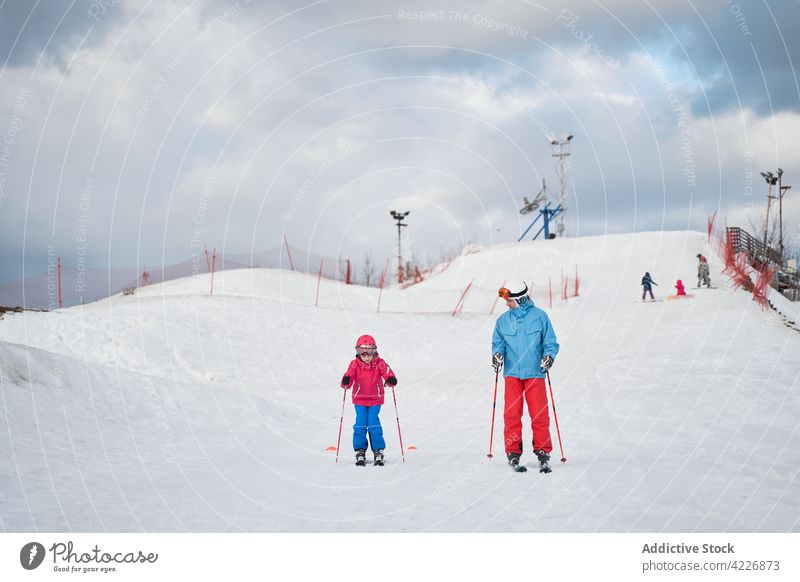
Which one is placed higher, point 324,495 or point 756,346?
point 756,346

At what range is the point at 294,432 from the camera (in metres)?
10.3

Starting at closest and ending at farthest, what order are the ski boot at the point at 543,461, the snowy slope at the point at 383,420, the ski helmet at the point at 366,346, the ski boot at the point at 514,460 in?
1. the snowy slope at the point at 383,420
2. the ski boot at the point at 543,461
3. the ski boot at the point at 514,460
4. the ski helmet at the point at 366,346

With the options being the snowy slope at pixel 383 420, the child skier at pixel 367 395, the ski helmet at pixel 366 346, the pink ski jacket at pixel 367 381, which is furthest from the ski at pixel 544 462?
the ski helmet at pixel 366 346

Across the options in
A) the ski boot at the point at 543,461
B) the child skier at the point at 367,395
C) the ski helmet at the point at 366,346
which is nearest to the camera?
the ski boot at the point at 543,461

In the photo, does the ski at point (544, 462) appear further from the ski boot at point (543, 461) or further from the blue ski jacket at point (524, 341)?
the blue ski jacket at point (524, 341)

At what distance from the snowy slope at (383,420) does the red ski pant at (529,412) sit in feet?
1.14

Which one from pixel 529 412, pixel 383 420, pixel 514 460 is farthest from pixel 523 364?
pixel 383 420

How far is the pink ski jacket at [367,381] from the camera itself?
745 centimetres

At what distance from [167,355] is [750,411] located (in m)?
14.8

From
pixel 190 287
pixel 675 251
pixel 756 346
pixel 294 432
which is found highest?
pixel 675 251

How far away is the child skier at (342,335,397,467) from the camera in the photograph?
7355 millimetres

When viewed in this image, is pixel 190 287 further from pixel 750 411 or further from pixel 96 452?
pixel 750 411
